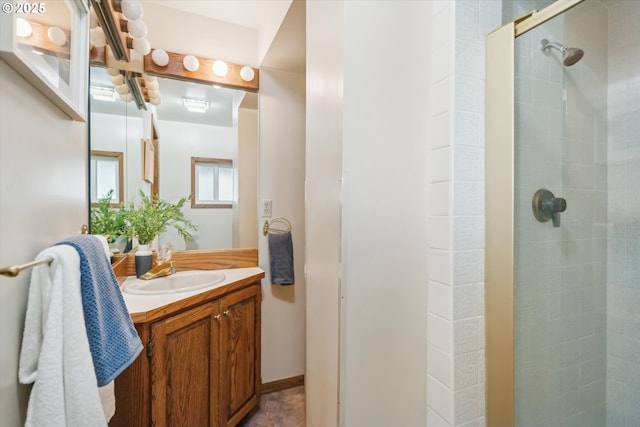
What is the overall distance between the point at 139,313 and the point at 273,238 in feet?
3.36

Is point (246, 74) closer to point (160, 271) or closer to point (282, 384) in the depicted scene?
point (160, 271)

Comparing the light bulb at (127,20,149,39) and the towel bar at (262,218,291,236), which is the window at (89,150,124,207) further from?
the towel bar at (262,218,291,236)

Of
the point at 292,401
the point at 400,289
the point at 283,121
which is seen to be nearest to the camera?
the point at 400,289

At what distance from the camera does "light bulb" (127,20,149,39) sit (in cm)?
143

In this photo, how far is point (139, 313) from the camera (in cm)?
105

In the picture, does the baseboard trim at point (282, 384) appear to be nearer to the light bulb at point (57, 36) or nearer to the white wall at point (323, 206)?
the white wall at point (323, 206)

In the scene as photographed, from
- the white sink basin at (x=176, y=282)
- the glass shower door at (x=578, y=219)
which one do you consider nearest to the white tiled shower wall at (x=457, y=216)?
the glass shower door at (x=578, y=219)

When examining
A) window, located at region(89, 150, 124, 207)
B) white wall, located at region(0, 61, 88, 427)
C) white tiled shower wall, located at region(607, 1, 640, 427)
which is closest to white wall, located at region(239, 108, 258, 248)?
window, located at region(89, 150, 124, 207)

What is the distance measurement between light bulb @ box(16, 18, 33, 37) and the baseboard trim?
2137 mm

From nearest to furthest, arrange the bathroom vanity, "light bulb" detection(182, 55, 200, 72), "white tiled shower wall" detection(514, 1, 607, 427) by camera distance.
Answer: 1. "white tiled shower wall" detection(514, 1, 607, 427)
2. the bathroom vanity
3. "light bulb" detection(182, 55, 200, 72)

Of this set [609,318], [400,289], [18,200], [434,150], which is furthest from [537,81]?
[18,200]

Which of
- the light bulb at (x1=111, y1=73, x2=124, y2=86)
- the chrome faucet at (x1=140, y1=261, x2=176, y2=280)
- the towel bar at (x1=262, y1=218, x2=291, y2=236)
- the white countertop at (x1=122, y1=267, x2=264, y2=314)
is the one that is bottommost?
the white countertop at (x1=122, y1=267, x2=264, y2=314)

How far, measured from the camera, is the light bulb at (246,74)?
1986mm

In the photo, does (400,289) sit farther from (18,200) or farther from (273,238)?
(273,238)
